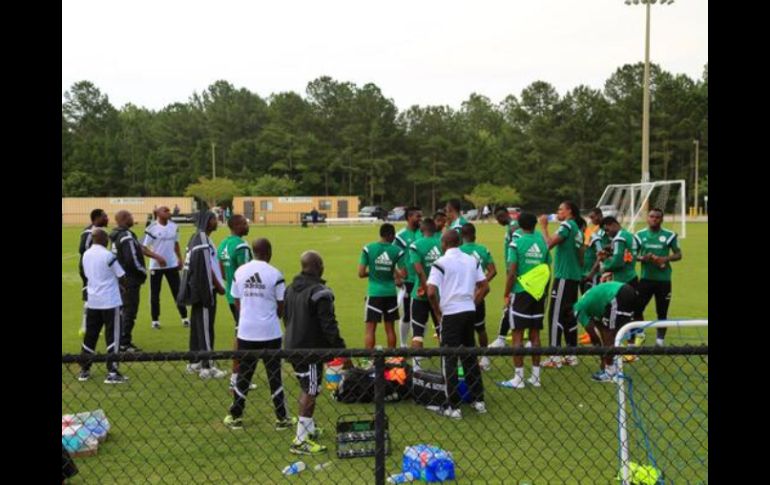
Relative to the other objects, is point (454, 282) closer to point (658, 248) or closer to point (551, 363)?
point (551, 363)

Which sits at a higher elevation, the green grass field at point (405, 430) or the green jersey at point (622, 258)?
the green jersey at point (622, 258)

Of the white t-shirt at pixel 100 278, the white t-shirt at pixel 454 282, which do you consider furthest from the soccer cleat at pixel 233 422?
the white t-shirt at pixel 100 278

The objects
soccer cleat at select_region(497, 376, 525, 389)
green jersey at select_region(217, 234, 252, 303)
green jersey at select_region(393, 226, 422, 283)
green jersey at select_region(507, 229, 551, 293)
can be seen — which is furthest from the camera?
green jersey at select_region(393, 226, 422, 283)

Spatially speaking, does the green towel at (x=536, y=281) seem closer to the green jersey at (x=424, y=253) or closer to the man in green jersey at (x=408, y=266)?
the green jersey at (x=424, y=253)

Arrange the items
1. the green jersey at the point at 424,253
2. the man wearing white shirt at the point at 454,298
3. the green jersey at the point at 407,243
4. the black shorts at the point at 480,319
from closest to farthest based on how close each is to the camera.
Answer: the man wearing white shirt at the point at 454,298, the green jersey at the point at 424,253, the black shorts at the point at 480,319, the green jersey at the point at 407,243

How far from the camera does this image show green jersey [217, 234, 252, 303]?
26.0 feet

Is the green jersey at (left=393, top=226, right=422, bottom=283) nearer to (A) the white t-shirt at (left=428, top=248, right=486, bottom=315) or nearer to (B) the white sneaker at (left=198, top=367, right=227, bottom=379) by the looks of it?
(A) the white t-shirt at (left=428, top=248, right=486, bottom=315)

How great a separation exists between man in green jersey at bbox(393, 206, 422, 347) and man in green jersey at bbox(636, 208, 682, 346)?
3.19 meters

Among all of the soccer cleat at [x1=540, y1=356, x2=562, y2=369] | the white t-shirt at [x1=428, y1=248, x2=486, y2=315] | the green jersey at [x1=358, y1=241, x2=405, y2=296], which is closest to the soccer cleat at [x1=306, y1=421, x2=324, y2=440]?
the white t-shirt at [x1=428, y1=248, x2=486, y2=315]

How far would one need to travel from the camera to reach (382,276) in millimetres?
8391

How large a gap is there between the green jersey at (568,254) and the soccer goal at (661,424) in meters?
1.29

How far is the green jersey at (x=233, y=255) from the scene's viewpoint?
7.91 m

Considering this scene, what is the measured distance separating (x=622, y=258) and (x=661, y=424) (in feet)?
11.1

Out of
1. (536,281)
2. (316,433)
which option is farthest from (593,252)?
(316,433)
